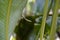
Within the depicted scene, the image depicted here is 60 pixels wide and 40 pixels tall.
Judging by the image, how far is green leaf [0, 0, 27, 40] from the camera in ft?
1.11

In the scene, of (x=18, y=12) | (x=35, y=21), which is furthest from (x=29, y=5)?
(x=18, y=12)

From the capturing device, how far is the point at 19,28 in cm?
67

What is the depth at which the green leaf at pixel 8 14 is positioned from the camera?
340mm

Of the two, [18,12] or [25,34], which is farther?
[25,34]

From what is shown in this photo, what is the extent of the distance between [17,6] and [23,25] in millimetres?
306

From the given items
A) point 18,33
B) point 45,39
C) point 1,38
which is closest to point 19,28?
point 18,33

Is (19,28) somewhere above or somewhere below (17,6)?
below

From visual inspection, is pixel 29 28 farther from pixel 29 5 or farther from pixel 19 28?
pixel 29 5

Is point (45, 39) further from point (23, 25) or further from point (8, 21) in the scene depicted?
point (8, 21)

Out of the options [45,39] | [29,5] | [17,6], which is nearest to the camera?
[17,6]

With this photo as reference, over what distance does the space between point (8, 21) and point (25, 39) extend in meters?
0.29

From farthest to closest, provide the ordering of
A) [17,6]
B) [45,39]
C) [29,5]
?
[29,5]
[45,39]
[17,6]

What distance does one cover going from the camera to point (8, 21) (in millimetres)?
363

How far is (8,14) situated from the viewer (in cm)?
35
